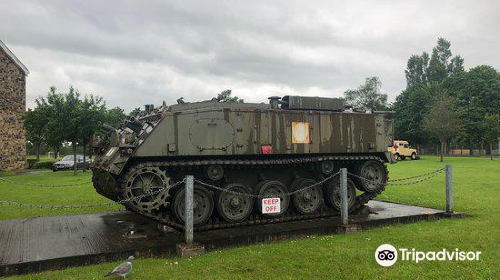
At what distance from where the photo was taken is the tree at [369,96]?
7362 centimetres

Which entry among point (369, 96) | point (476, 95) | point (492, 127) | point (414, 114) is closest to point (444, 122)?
point (492, 127)

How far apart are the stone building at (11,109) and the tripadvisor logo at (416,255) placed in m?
33.8

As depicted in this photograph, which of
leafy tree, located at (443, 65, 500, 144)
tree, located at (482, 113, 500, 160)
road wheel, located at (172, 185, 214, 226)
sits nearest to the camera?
road wheel, located at (172, 185, 214, 226)

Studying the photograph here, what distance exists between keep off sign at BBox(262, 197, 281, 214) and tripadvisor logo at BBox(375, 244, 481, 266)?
310cm

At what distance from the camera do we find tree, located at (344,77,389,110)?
73625 mm

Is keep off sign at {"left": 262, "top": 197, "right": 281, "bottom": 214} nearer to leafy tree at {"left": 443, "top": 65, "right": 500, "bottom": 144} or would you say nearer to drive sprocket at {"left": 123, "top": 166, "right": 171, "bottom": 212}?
drive sprocket at {"left": 123, "top": 166, "right": 171, "bottom": 212}

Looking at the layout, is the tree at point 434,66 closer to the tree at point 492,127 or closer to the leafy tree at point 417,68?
the leafy tree at point 417,68

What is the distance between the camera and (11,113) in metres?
34.2

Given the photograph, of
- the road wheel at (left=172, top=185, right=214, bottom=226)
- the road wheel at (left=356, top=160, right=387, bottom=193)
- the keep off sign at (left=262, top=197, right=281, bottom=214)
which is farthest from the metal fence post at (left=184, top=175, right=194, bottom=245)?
the road wheel at (left=356, top=160, right=387, bottom=193)

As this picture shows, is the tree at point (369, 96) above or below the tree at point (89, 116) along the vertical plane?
above

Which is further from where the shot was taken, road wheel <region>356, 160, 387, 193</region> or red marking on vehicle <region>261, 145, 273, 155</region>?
road wheel <region>356, 160, 387, 193</region>

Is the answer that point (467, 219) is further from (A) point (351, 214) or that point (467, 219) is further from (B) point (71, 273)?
(B) point (71, 273)

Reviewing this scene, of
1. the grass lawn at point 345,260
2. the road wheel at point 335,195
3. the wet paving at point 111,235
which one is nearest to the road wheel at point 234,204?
the wet paving at point 111,235

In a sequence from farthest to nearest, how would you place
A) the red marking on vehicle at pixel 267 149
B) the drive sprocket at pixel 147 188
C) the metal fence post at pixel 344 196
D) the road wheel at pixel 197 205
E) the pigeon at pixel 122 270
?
the red marking on vehicle at pixel 267 149 < the metal fence post at pixel 344 196 < the road wheel at pixel 197 205 < the drive sprocket at pixel 147 188 < the pigeon at pixel 122 270
